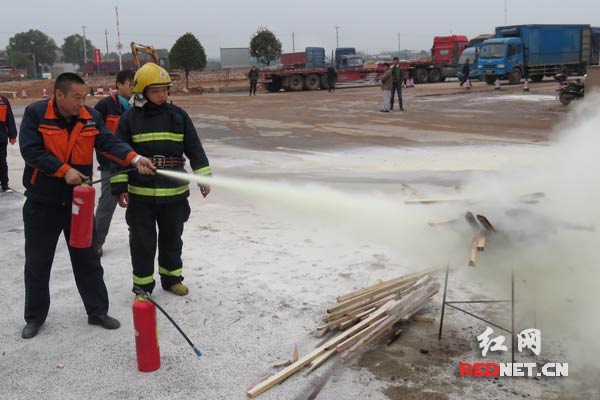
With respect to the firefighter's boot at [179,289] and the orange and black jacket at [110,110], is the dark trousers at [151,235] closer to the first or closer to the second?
the firefighter's boot at [179,289]

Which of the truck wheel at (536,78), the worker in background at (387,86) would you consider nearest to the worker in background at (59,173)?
the worker in background at (387,86)

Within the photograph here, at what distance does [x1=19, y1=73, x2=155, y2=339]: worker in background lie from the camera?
143 inches

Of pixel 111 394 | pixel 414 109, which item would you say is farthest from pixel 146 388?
pixel 414 109

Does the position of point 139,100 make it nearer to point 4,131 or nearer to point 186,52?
point 4,131

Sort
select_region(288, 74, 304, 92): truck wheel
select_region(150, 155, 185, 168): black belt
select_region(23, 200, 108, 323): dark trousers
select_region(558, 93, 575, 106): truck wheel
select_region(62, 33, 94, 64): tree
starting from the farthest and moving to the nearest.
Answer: select_region(62, 33, 94, 64): tree < select_region(288, 74, 304, 92): truck wheel < select_region(558, 93, 575, 106): truck wheel < select_region(150, 155, 185, 168): black belt < select_region(23, 200, 108, 323): dark trousers

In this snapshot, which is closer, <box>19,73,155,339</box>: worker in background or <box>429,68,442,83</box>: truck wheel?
<box>19,73,155,339</box>: worker in background

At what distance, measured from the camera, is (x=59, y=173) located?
3584mm

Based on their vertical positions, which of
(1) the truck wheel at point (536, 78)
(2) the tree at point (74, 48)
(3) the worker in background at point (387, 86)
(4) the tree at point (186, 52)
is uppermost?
(2) the tree at point (74, 48)

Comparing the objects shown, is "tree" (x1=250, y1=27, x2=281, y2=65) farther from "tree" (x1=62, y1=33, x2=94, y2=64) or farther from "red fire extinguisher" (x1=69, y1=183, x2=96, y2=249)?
"tree" (x1=62, y1=33, x2=94, y2=64)

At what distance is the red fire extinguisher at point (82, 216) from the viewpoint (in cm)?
359

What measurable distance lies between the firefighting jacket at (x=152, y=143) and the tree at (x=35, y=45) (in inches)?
5253

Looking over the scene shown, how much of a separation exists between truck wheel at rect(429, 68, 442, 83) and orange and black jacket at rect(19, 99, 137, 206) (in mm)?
35981

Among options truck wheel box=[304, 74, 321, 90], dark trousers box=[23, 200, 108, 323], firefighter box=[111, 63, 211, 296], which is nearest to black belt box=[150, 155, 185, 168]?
firefighter box=[111, 63, 211, 296]

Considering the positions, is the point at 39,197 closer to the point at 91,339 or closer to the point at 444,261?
the point at 91,339
